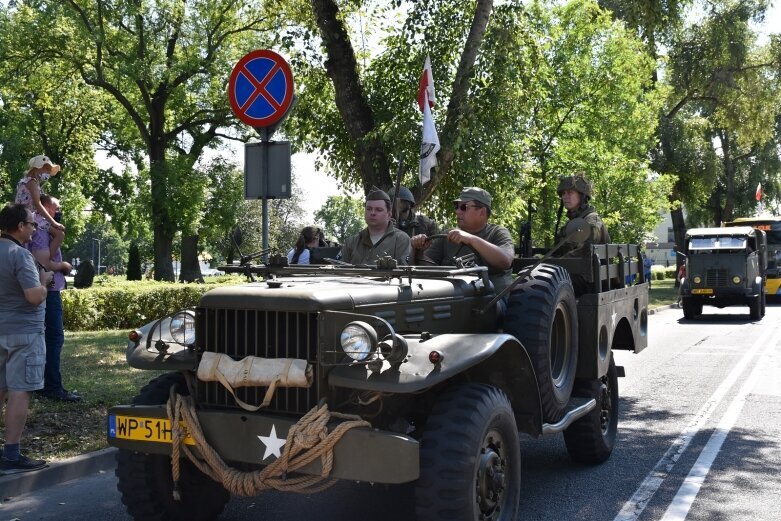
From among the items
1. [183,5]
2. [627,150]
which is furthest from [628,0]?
[183,5]

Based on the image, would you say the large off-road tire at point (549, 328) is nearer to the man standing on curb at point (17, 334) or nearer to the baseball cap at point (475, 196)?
the baseball cap at point (475, 196)

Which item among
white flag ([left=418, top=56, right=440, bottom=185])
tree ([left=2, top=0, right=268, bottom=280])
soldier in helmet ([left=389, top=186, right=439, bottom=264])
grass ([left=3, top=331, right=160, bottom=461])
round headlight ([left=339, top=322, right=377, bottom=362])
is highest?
tree ([left=2, top=0, right=268, bottom=280])

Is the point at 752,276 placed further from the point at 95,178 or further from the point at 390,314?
the point at 95,178

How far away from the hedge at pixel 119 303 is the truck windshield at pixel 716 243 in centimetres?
1426

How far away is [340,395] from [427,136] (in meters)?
5.51

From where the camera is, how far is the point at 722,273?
2320 cm

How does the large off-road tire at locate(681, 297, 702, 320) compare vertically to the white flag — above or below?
below

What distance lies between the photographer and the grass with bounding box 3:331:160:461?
659 centimetres

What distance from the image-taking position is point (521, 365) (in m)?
4.73

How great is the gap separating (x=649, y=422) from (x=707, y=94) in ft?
106

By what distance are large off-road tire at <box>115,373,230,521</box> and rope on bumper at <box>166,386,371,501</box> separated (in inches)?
10.2

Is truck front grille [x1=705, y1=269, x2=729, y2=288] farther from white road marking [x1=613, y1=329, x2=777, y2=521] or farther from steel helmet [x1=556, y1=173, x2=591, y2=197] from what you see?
steel helmet [x1=556, y1=173, x2=591, y2=197]

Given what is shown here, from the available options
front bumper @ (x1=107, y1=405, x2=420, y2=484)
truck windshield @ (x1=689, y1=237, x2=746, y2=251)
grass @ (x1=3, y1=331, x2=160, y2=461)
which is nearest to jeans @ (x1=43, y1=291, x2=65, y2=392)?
grass @ (x1=3, y1=331, x2=160, y2=461)

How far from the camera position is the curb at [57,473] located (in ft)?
18.6
